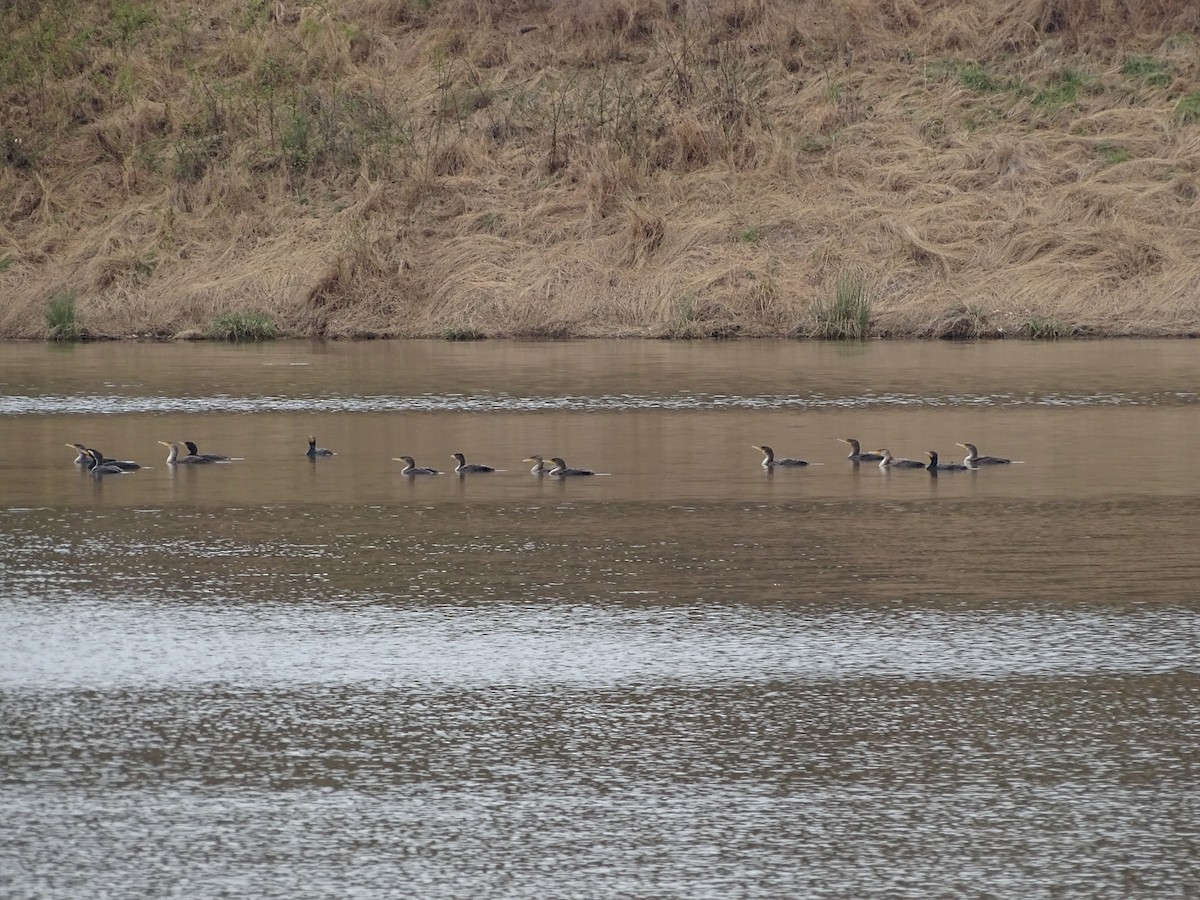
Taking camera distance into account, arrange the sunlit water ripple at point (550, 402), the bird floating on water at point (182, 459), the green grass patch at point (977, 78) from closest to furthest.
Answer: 1. the bird floating on water at point (182, 459)
2. the sunlit water ripple at point (550, 402)
3. the green grass patch at point (977, 78)

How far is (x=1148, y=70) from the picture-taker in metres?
39.5

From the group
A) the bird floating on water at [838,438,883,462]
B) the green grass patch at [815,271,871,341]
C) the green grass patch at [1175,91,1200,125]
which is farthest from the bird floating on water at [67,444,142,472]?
the green grass patch at [1175,91,1200,125]

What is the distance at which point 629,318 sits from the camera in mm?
34250

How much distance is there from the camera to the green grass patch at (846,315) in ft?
107

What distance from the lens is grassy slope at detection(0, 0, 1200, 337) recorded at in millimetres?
34250

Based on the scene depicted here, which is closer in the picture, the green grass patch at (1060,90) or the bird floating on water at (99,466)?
the bird floating on water at (99,466)

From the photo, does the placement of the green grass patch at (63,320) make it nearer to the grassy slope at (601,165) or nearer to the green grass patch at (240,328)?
the grassy slope at (601,165)

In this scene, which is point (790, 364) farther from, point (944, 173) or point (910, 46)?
point (910, 46)

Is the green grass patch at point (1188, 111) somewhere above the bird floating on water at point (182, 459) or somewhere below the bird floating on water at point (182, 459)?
above

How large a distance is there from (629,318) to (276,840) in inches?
1066

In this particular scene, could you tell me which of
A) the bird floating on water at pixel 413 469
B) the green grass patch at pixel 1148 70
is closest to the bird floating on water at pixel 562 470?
the bird floating on water at pixel 413 469

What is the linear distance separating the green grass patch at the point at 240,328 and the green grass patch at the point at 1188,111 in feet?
56.9

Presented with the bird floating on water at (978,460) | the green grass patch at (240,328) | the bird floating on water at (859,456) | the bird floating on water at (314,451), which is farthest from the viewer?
the green grass patch at (240,328)

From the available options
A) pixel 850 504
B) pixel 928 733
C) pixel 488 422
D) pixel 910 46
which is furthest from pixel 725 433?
pixel 910 46
